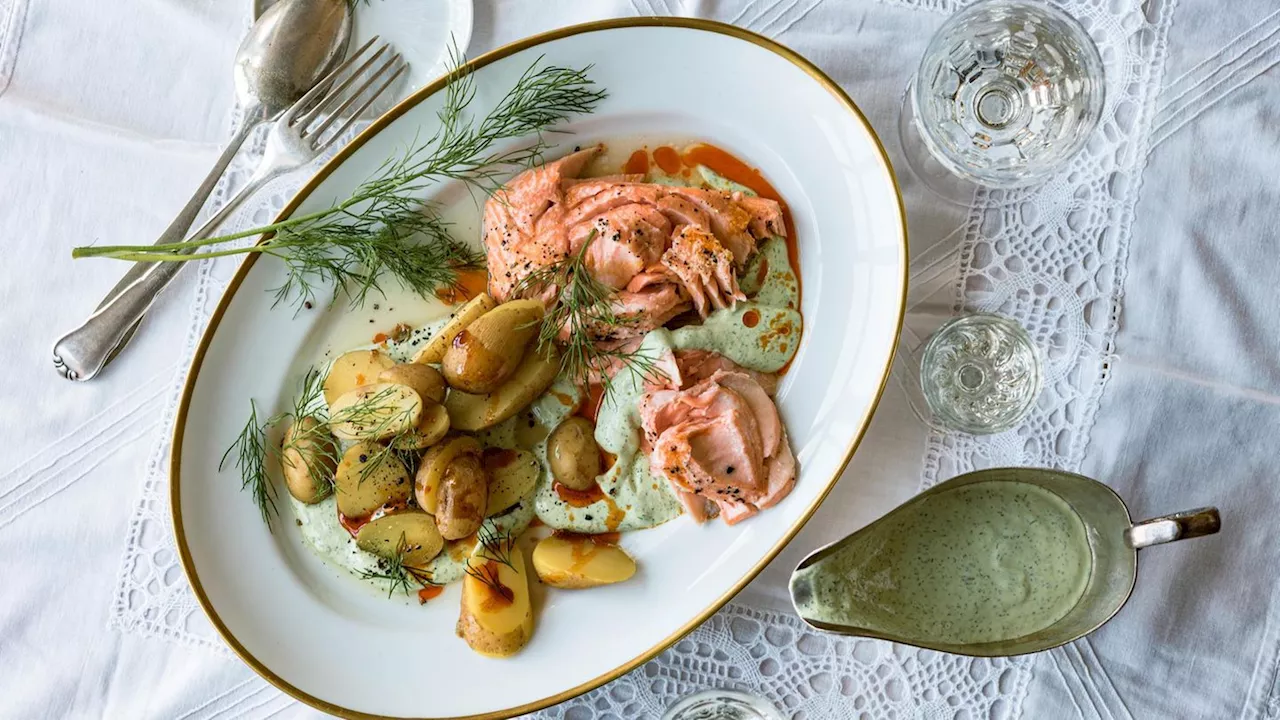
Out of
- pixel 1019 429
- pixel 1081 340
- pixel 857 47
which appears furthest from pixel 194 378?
pixel 1081 340

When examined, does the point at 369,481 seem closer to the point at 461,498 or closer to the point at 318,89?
the point at 461,498

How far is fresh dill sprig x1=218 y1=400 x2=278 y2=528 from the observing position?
196 centimetres

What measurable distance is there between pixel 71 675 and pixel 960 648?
1890 mm

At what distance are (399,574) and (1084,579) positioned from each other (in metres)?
1.34

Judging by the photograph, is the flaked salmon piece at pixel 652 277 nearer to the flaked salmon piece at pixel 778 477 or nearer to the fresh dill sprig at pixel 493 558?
the flaked salmon piece at pixel 778 477

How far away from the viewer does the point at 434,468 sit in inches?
74.9

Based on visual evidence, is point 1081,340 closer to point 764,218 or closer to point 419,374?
point 764,218

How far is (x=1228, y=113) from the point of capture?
1.96 m

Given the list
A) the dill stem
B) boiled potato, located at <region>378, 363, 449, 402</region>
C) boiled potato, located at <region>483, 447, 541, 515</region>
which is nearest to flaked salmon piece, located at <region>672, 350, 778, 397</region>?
boiled potato, located at <region>483, 447, 541, 515</region>

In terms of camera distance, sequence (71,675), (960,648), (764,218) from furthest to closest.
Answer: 1. (71,675)
2. (764,218)
3. (960,648)

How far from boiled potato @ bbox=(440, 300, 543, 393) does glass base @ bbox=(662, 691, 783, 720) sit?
742mm

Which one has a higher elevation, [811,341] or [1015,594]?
[811,341]

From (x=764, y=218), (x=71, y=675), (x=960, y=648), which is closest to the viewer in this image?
(x=960, y=648)

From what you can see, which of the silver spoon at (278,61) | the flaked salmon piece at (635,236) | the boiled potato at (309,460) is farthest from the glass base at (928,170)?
the boiled potato at (309,460)
